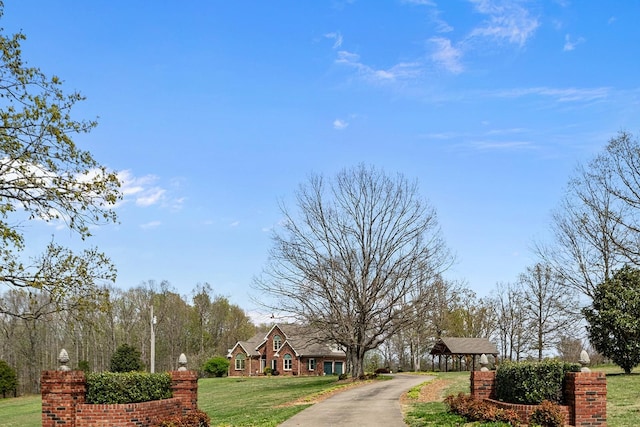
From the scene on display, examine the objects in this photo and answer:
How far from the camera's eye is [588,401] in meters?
13.1

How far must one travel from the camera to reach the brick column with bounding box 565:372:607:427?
A: 514 inches

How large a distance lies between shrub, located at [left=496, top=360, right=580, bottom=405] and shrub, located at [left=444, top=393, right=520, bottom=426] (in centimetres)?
64

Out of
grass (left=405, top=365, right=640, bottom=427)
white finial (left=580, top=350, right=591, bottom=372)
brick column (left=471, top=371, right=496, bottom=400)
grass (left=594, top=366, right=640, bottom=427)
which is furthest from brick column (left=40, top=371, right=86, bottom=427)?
grass (left=594, top=366, right=640, bottom=427)

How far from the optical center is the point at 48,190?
13.7 m

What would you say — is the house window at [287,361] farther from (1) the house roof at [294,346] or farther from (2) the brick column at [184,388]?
(2) the brick column at [184,388]

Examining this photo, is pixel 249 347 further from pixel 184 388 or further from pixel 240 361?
pixel 184 388

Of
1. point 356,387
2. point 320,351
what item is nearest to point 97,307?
point 356,387

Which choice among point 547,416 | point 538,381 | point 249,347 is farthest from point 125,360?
point 547,416

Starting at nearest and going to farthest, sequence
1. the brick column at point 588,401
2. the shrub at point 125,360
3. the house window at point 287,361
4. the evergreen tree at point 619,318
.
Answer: the brick column at point 588,401 < the evergreen tree at point 619,318 < the shrub at point 125,360 < the house window at point 287,361

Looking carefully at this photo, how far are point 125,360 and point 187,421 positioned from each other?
39.1 m

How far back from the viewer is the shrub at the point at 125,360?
50.7 meters

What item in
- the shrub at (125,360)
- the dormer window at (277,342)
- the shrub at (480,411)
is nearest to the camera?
the shrub at (480,411)

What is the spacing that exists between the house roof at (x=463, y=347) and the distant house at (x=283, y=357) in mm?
10372

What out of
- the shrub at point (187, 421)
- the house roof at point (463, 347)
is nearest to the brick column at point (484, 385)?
the shrub at point (187, 421)
